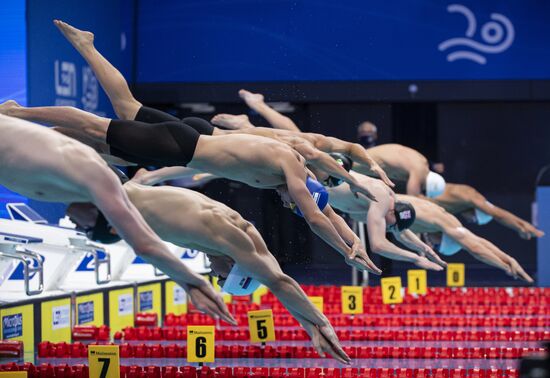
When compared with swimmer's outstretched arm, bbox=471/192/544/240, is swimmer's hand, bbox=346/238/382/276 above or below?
below

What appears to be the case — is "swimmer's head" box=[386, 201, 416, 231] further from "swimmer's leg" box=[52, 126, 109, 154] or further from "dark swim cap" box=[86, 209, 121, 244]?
"dark swim cap" box=[86, 209, 121, 244]

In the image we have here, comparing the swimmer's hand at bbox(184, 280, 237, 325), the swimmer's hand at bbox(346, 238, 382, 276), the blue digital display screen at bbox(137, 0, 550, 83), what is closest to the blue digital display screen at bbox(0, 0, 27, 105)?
the swimmer's hand at bbox(346, 238, 382, 276)

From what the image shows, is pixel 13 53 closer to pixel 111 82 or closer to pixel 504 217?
pixel 111 82

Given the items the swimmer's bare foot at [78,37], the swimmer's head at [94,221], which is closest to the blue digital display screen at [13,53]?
the swimmer's bare foot at [78,37]

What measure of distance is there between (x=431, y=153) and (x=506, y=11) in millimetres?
2376

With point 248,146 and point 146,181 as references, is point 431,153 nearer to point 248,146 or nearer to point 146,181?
point 146,181

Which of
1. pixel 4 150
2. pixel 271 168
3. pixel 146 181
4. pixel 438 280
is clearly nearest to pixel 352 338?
pixel 146 181

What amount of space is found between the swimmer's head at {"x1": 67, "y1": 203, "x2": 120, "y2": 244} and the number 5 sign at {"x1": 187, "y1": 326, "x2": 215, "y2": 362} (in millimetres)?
2089

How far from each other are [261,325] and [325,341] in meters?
1.72

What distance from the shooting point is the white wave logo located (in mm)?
14773

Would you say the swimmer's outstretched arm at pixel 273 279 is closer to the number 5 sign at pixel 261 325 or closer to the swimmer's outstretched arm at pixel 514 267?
the number 5 sign at pixel 261 325

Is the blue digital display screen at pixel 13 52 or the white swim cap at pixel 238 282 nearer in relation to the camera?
the white swim cap at pixel 238 282

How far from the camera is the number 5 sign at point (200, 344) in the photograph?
6.59 metres

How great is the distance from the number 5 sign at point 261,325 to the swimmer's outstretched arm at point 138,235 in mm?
3448
